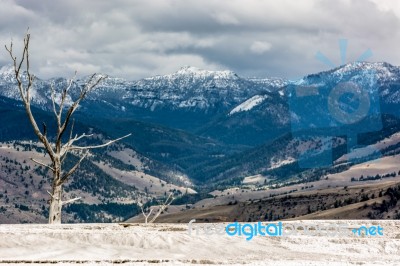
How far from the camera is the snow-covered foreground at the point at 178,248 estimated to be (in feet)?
80.6

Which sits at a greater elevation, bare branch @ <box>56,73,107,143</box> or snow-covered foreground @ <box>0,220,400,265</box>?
bare branch @ <box>56,73,107,143</box>

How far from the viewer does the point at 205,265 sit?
23.8 metres

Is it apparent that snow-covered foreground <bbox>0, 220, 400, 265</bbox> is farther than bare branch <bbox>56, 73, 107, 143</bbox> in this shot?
No

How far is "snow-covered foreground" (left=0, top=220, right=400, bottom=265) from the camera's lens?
80.6ft

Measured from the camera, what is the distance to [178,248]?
27984mm

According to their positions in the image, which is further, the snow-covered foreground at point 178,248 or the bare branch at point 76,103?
the bare branch at point 76,103

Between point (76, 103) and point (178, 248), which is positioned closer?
point (178, 248)

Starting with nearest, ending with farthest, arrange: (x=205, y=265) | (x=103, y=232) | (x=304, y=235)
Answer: (x=205, y=265)
(x=103, y=232)
(x=304, y=235)

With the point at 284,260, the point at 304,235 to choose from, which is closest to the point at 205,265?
the point at 284,260

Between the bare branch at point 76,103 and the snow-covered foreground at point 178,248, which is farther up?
the bare branch at point 76,103

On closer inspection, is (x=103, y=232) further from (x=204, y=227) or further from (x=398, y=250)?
(x=398, y=250)

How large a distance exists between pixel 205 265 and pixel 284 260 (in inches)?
147

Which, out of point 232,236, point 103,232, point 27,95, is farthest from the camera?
point 27,95

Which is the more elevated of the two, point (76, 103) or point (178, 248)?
point (76, 103)
